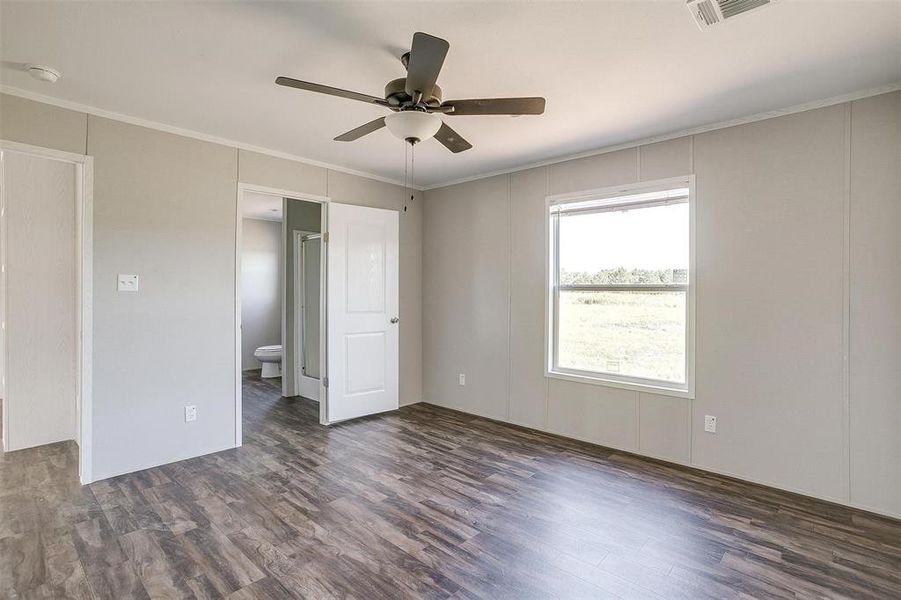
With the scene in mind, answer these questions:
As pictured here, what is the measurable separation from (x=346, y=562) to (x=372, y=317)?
275 cm

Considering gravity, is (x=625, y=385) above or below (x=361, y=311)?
below

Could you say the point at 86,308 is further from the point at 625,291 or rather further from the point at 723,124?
the point at 723,124

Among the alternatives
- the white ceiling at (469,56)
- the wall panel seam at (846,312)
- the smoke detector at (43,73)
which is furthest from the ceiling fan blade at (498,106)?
the smoke detector at (43,73)

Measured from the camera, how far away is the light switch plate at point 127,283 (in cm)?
305

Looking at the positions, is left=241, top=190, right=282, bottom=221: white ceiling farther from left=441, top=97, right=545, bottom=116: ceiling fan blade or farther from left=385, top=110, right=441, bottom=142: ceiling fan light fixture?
left=441, top=97, right=545, bottom=116: ceiling fan blade

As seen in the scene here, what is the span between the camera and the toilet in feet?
20.7

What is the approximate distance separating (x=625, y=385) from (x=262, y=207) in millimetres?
5389

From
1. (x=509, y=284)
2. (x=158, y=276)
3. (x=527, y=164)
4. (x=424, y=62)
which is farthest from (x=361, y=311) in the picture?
(x=424, y=62)

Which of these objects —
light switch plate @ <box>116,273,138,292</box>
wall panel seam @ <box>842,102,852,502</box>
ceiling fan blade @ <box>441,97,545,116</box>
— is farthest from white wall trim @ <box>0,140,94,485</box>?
wall panel seam @ <box>842,102,852,502</box>

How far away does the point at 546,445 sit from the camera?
12.3ft

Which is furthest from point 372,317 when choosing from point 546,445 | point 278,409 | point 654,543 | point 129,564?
point 654,543

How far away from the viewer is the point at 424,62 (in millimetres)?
1710

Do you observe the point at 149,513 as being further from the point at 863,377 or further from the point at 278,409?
the point at 863,377

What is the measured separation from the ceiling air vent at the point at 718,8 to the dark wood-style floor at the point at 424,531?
2.48 meters
